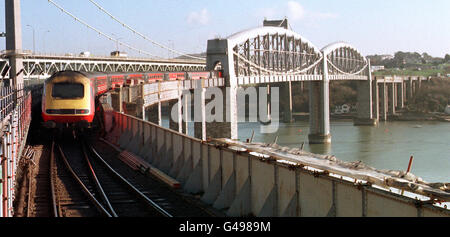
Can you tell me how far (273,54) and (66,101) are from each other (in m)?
60.5

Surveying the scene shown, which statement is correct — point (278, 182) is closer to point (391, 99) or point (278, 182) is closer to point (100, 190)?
point (100, 190)

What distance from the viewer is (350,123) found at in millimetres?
121312

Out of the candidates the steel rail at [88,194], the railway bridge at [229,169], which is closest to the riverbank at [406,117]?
the railway bridge at [229,169]

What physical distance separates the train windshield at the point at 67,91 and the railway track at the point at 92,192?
321 cm

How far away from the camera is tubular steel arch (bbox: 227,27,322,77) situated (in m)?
67.1

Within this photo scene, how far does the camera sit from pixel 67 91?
79.4 ft

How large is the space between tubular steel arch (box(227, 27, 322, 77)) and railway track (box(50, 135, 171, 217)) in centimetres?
→ 4309

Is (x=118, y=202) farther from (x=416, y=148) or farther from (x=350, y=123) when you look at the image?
(x=350, y=123)

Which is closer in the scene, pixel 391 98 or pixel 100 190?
pixel 100 190

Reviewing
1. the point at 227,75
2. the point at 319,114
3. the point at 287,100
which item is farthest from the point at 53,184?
the point at 287,100

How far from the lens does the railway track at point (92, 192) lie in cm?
1362

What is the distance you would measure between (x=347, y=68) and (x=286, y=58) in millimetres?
35303
